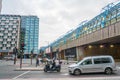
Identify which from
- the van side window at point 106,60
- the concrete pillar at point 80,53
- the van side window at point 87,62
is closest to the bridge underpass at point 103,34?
the concrete pillar at point 80,53

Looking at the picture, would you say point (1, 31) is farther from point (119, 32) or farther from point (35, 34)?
point (119, 32)

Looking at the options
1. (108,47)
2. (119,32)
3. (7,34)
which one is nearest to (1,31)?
(7,34)

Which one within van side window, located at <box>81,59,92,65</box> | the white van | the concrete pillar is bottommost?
the white van

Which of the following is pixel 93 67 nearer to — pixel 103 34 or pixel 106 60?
pixel 106 60

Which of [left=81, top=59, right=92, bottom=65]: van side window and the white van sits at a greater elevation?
[left=81, top=59, right=92, bottom=65]: van side window

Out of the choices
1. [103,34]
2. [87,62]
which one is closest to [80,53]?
[103,34]

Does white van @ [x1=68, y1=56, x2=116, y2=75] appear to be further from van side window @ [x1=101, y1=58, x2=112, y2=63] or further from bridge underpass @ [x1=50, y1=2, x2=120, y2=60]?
bridge underpass @ [x1=50, y1=2, x2=120, y2=60]

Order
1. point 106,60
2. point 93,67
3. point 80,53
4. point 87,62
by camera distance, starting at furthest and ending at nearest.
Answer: point 80,53 → point 106,60 → point 87,62 → point 93,67

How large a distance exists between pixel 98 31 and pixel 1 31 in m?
90.2

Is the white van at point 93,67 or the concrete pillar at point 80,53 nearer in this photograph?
the white van at point 93,67

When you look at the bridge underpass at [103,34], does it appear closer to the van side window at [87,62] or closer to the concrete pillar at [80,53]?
the concrete pillar at [80,53]

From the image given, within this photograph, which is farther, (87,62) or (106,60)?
(106,60)

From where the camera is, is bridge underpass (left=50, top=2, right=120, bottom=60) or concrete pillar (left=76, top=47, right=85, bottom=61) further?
concrete pillar (left=76, top=47, right=85, bottom=61)

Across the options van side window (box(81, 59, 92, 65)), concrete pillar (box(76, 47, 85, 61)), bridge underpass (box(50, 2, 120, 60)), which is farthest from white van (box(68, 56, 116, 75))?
concrete pillar (box(76, 47, 85, 61))
